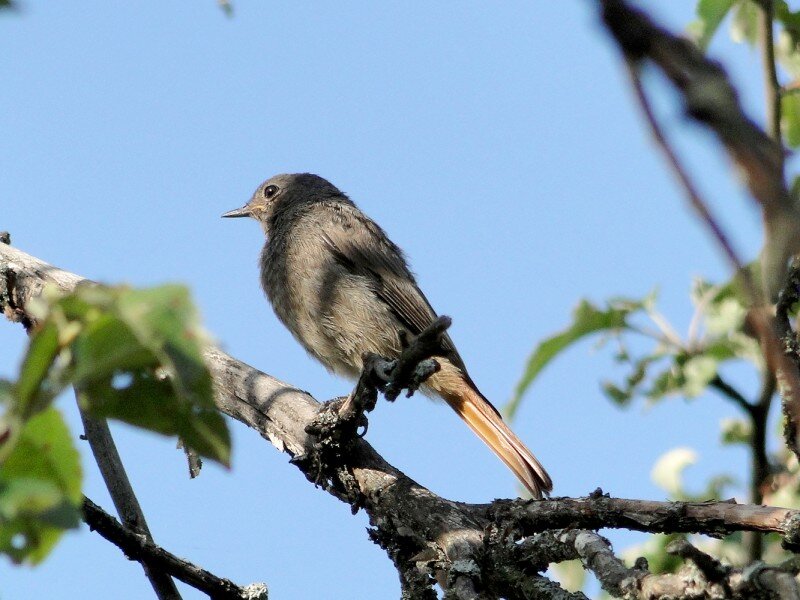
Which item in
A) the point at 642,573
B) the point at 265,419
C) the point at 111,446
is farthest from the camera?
the point at 265,419

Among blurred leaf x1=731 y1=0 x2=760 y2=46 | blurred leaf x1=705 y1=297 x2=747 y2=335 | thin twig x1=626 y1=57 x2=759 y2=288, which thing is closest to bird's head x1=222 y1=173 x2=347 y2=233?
blurred leaf x1=731 y1=0 x2=760 y2=46

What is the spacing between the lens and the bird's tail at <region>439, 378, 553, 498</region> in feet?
19.1

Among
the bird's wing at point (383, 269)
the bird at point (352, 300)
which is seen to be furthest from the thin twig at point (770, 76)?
the bird's wing at point (383, 269)

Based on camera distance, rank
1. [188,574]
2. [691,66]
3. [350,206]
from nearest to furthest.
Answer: [691,66], [188,574], [350,206]

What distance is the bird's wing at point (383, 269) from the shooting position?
278 inches

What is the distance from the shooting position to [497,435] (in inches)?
241

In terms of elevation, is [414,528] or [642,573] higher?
[414,528]

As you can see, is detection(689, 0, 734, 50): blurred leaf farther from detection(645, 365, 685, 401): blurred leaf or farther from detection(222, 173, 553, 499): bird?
detection(222, 173, 553, 499): bird

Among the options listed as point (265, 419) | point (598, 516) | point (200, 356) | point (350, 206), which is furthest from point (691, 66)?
point (350, 206)

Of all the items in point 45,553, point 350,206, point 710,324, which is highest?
point 350,206

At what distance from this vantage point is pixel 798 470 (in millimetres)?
3525

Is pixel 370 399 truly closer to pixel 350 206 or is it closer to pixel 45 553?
pixel 45 553

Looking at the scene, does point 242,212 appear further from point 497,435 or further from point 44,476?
A: point 44,476

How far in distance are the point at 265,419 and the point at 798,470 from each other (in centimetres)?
220
